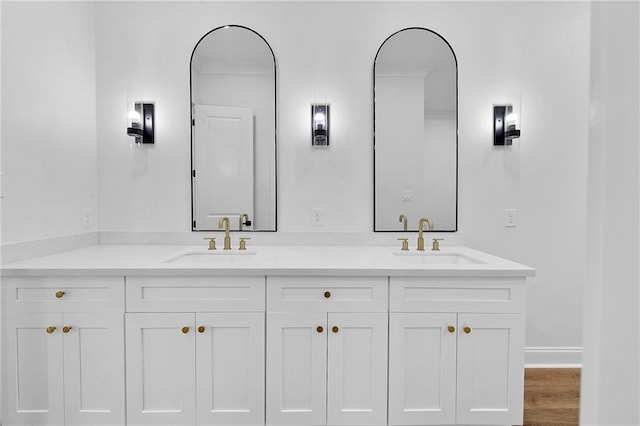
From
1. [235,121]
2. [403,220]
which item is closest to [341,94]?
[235,121]

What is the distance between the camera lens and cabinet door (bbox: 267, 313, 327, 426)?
1.60 m

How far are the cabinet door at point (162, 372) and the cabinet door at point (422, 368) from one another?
0.88 metres

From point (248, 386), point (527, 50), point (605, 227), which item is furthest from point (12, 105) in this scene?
point (527, 50)

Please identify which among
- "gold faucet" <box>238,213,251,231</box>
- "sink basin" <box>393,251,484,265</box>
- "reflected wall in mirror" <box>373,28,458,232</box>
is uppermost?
"reflected wall in mirror" <box>373,28,458,232</box>

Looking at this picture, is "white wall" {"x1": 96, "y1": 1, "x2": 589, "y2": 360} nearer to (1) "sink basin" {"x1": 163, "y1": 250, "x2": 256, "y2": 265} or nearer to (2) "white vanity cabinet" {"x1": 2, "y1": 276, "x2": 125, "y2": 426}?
(1) "sink basin" {"x1": 163, "y1": 250, "x2": 256, "y2": 265}

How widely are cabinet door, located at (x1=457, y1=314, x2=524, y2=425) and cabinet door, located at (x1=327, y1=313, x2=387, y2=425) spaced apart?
0.34 metres

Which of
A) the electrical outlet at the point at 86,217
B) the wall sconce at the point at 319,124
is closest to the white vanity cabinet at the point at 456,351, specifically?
the wall sconce at the point at 319,124

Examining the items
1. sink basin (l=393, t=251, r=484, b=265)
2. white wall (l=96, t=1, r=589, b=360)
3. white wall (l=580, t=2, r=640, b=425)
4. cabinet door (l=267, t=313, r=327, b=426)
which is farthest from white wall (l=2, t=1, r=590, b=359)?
white wall (l=580, t=2, r=640, b=425)

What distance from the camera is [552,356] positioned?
7.66ft

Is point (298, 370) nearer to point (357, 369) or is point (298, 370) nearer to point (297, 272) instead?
point (357, 369)

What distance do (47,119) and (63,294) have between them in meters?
0.93

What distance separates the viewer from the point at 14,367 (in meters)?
1.54

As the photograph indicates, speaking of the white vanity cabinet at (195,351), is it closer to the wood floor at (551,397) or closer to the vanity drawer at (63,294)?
the vanity drawer at (63,294)

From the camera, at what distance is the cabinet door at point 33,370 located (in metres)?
1.54
